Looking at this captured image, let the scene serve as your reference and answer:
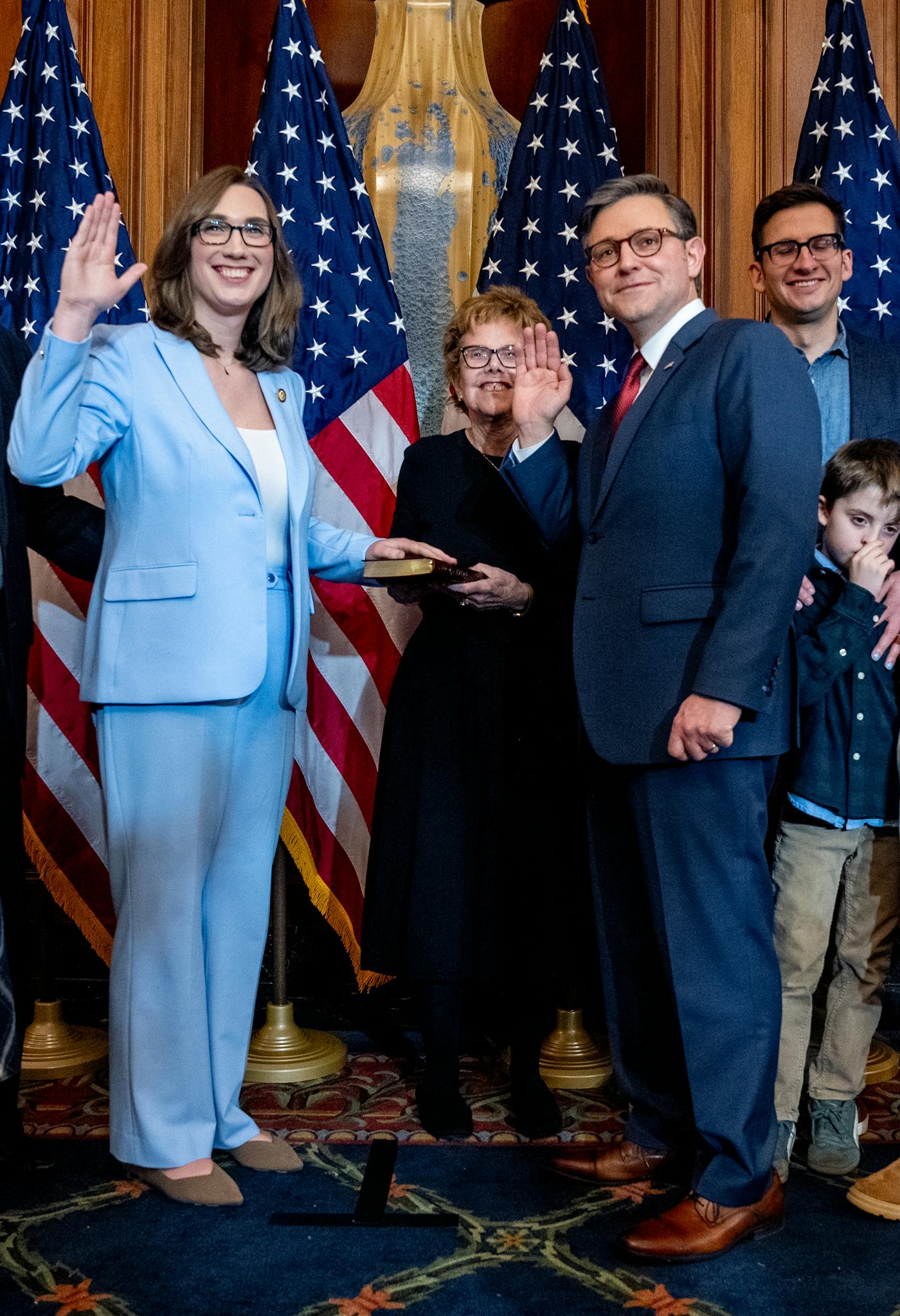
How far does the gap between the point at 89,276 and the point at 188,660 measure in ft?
2.28

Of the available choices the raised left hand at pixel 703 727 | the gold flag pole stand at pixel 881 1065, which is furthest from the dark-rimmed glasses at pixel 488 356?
the gold flag pole stand at pixel 881 1065

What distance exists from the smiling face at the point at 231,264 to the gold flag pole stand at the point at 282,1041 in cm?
146

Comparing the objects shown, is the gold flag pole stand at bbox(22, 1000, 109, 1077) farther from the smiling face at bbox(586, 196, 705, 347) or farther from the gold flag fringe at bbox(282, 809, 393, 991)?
the smiling face at bbox(586, 196, 705, 347)

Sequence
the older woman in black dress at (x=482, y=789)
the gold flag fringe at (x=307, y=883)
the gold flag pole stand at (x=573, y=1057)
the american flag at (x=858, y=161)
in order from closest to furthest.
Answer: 1. the older woman in black dress at (x=482, y=789)
2. the gold flag pole stand at (x=573, y=1057)
3. the gold flag fringe at (x=307, y=883)
4. the american flag at (x=858, y=161)

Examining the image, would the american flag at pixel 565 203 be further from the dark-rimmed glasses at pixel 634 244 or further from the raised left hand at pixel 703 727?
the raised left hand at pixel 703 727

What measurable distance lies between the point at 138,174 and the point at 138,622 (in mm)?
2507

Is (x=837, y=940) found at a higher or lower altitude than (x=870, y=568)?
lower

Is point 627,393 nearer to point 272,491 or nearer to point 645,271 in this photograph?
point 645,271

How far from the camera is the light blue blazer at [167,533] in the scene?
226 centimetres

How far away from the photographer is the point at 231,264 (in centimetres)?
238

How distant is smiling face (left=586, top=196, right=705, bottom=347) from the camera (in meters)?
2.28

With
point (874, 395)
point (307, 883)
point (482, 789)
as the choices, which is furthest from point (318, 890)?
point (874, 395)

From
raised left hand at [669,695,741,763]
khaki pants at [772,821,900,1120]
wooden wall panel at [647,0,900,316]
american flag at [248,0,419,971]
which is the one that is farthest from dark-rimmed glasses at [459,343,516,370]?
wooden wall panel at [647,0,900,316]

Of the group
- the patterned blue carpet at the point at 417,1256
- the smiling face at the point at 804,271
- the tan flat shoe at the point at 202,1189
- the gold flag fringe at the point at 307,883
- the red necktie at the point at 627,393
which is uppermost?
the smiling face at the point at 804,271
